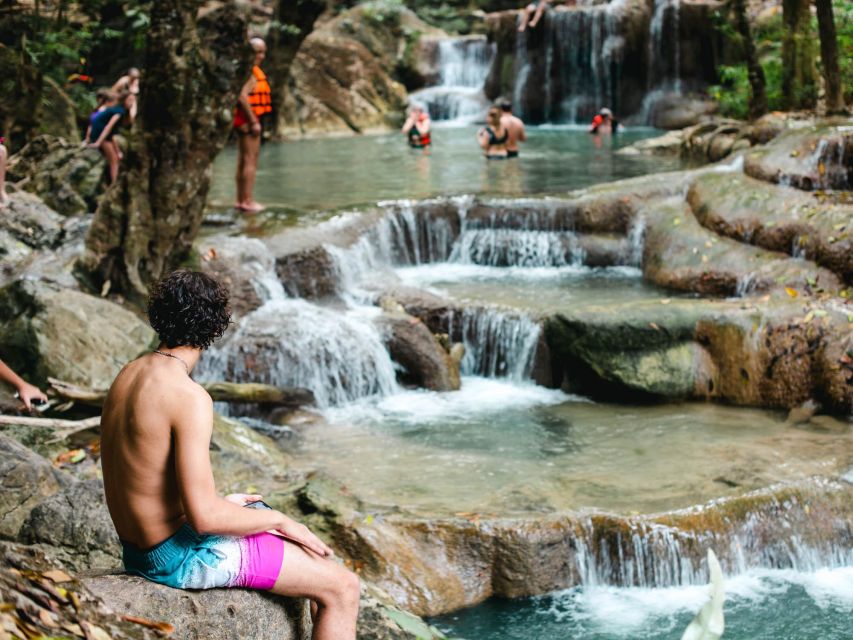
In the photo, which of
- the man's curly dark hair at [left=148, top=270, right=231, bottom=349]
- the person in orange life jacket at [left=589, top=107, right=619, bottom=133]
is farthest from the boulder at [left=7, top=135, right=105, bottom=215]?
the person in orange life jacket at [left=589, top=107, right=619, bottom=133]

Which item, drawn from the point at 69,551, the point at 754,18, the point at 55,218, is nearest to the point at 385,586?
the point at 69,551

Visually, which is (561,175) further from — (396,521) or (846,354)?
(396,521)

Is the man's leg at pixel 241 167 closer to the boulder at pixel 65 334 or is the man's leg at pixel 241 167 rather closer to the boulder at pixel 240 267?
the boulder at pixel 240 267

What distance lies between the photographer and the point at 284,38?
21766 mm

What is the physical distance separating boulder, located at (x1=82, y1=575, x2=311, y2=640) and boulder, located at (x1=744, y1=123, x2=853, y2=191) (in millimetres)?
9808

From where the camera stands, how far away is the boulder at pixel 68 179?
11820mm

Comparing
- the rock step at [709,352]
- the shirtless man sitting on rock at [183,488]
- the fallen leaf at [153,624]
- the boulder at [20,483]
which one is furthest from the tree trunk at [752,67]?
the fallen leaf at [153,624]

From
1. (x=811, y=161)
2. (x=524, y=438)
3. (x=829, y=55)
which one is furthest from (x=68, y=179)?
(x=829, y=55)

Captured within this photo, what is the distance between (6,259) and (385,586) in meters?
5.88

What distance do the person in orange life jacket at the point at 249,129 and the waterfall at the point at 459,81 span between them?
53.5ft

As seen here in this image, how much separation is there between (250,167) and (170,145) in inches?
133

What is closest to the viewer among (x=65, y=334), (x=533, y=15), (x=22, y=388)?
(x=22, y=388)

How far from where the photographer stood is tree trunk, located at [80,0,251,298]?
28.9 ft

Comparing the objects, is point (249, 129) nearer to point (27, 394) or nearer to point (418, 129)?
point (27, 394)
